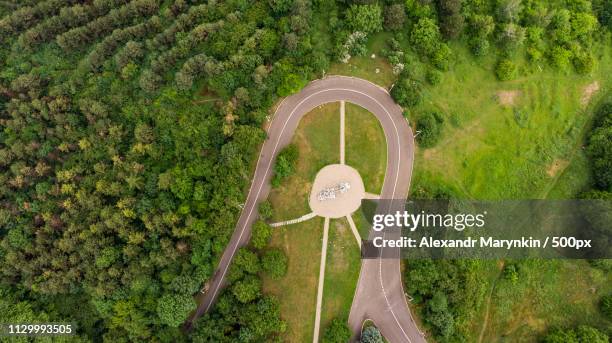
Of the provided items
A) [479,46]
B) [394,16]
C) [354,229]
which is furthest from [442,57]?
[354,229]

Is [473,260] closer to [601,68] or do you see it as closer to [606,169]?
[606,169]

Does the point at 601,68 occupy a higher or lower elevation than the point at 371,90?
higher

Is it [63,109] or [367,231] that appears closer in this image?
[367,231]

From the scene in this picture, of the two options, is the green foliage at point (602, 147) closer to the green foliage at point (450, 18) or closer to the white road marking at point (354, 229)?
the green foliage at point (450, 18)

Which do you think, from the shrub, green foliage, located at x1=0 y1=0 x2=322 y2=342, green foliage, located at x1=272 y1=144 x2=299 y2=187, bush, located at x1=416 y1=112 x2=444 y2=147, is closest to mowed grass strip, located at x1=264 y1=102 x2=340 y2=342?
green foliage, located at x1=272 y1=144 x2=299 y2=187

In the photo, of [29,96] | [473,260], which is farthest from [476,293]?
[29,96]

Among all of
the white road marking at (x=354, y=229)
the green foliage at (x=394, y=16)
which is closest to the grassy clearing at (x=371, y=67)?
the green foliage at (x=394, y=16)
